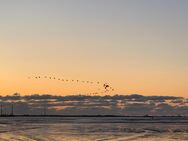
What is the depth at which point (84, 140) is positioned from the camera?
241ft

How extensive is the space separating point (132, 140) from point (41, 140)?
1440cm

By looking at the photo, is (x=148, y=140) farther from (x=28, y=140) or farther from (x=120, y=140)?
(x=28, y=140)

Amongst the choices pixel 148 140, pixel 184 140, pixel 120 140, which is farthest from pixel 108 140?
pixel 184 140

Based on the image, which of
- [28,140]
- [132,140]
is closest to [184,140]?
[132,140]

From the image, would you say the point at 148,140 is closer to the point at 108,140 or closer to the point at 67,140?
the point at 108,140

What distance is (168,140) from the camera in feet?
245

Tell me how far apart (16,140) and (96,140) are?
12.6m

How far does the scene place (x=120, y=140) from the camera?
7362cm

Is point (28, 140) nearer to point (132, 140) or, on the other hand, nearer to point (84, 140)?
point (84, 140)

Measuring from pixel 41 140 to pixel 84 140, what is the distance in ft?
22.8

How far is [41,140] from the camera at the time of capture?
71.5 m

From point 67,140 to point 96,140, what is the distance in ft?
16.1

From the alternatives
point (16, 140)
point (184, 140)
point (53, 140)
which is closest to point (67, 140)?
point (53, 140)

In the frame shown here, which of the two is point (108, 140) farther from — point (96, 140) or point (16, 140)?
point (16, 140)
